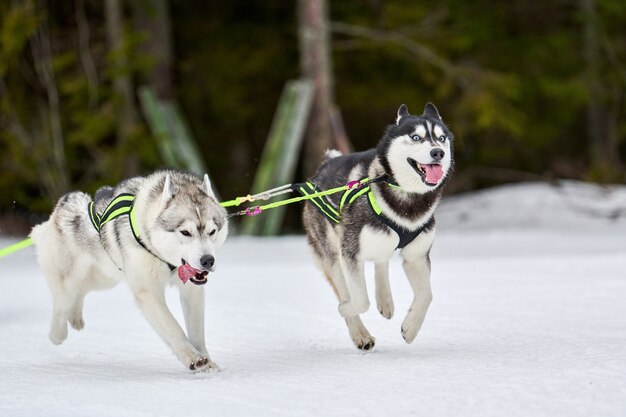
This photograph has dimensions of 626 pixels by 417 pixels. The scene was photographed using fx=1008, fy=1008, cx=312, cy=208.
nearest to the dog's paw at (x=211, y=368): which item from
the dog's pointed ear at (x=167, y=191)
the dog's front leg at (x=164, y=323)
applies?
the dog's front leg at (x=164, y=323)

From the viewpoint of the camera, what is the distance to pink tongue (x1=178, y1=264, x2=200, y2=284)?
5.15 metres

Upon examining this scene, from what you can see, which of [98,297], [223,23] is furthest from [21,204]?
[98,297]

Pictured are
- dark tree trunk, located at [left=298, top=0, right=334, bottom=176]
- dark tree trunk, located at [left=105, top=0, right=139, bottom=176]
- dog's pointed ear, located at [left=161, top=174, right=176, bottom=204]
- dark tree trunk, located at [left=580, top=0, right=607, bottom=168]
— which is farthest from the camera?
dark tree trunk, located at [left=580, top=0, right=607, bottom=168]

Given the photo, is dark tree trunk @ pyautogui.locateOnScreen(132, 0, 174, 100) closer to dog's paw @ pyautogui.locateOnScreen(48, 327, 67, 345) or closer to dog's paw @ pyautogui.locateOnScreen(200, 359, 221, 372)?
dog's paw @ pyautogui.locateOnScreen(48, 327, 67, 345)

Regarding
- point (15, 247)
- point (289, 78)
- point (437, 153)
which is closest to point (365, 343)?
point (437, 153)

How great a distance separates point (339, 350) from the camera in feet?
19.2

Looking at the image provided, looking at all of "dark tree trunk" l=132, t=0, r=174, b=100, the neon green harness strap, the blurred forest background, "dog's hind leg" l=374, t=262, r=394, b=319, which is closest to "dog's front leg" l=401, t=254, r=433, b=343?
"dog's hind leg" l=374, t=262, r=394, b=319

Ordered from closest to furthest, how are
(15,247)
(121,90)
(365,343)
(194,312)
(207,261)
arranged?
1. (207,261)
2. (194,312)
3. (365,343)
4. (15,247)
5. (121,90)

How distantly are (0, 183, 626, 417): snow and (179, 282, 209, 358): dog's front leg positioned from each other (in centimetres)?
20

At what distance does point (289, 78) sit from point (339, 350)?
45.1 feet

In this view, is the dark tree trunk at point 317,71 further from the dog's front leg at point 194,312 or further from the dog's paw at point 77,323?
the dog's front leg at point 194,312

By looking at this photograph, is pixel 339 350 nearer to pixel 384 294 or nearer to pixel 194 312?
pixel 384 294

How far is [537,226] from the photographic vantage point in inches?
595

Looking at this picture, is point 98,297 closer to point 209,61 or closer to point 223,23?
point 209,61
